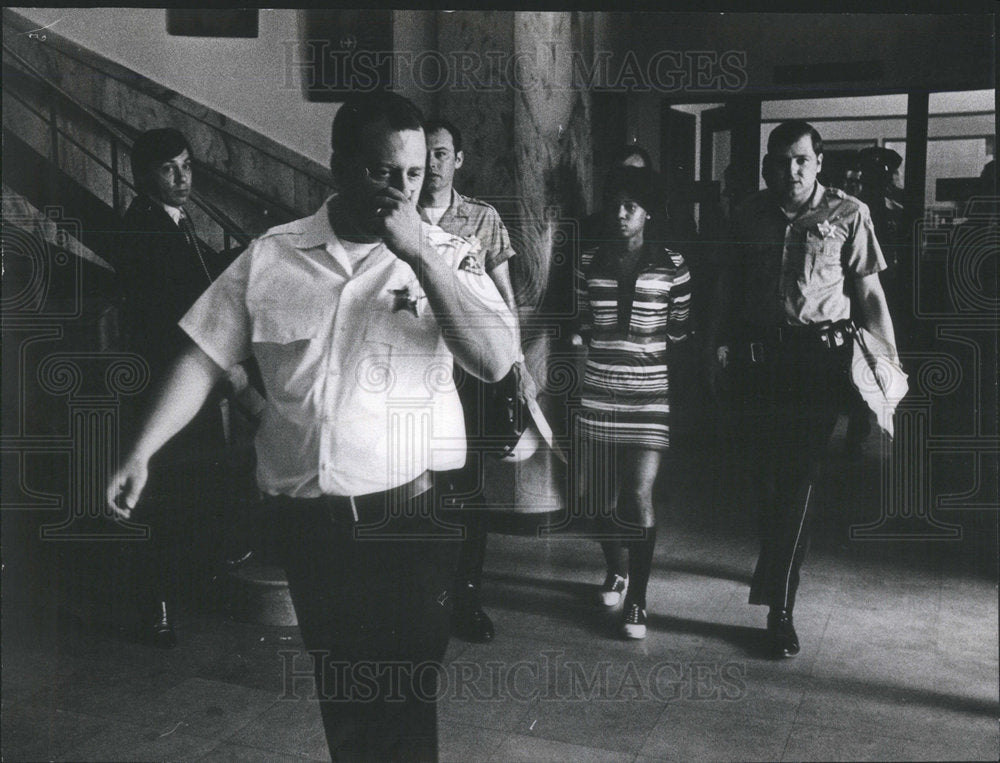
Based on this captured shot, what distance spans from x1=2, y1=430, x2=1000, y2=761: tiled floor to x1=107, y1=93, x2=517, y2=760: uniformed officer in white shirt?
0.26 metres

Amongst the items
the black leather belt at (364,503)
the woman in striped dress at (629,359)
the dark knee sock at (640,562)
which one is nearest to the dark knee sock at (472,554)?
the black leather belt at (364,503)

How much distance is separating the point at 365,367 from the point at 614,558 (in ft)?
3.27

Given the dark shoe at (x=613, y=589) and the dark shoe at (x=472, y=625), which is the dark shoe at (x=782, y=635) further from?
the dark shoe at (x=472, y=625)

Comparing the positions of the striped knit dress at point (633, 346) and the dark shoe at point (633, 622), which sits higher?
the striped knit dress at point (633, 346)

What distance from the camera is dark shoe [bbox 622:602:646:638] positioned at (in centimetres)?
338

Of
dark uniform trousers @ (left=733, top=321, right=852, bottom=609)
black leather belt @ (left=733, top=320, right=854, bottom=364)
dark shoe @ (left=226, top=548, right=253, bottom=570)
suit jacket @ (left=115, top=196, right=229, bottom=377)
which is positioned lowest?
dark shoe @ (left=226, top=548, right=253, bottom=570)

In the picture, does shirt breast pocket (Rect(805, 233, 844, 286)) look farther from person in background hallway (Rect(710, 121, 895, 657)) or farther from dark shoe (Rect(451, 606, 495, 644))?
dark shoe (Rect(451, 606, 495, 644))

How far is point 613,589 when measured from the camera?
3396 mm

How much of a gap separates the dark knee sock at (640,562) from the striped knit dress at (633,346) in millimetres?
302

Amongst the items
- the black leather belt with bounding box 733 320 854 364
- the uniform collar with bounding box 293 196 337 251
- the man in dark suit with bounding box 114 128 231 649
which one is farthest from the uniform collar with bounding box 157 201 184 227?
the black leather belt with bounding box 733 320 854 364

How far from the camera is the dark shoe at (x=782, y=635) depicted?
3.34 meters

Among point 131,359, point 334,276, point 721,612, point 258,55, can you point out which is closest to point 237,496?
point 131,359

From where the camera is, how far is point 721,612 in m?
3.38

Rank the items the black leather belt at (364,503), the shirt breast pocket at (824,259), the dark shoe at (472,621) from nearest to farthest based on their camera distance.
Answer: the black leather belt at (364,503), the shirt breast pocket at (824,259), the dark shoe at (472,621)
